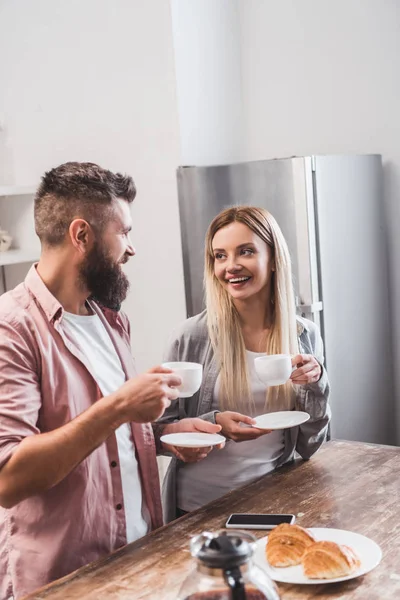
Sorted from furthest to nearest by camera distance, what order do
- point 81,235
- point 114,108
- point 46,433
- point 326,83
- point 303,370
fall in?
point 326,83, point 114,108, point 303,370, point 81,235, point 46,433

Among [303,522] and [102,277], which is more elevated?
[102,277]

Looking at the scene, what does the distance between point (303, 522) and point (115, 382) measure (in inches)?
21.3

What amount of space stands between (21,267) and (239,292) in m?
1.95

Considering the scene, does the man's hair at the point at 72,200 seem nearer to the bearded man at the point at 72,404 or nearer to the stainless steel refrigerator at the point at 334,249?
the bearded man at the point at 72,404

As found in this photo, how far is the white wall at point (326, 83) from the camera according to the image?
3.53 metres

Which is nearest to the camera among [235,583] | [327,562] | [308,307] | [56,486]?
[235,583]

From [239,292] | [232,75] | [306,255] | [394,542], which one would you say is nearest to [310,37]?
[232,75]

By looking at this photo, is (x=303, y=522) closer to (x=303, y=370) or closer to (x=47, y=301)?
(x=303, y=370)

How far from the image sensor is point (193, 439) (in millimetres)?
1789

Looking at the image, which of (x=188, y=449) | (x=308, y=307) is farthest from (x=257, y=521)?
(x=308, y=307)

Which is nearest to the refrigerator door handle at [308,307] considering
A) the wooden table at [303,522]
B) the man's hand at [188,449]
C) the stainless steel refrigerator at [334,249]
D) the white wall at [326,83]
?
the stainless steel refrigerator at [334,249]

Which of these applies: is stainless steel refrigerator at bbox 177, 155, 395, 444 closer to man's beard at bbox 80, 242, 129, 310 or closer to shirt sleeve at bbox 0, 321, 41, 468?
man's beard at bbox 80, 242, 129, 310

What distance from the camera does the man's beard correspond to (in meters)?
1.83

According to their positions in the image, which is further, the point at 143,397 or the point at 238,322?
the point at 238,322
